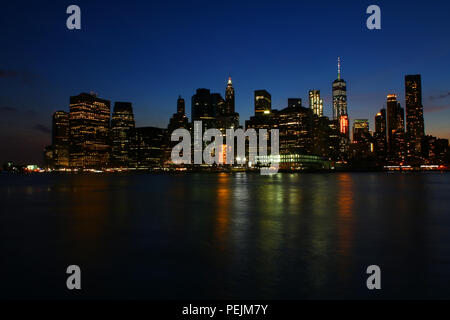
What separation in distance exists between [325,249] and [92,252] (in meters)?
9.75

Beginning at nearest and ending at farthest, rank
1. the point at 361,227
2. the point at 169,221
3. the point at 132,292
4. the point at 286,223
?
the point at 132,292 → the point at 361,227 → the point at 286,223 → the point at 169,221

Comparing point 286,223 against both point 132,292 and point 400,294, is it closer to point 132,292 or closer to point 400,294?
Result: point 400,294

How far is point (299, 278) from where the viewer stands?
10.5 m

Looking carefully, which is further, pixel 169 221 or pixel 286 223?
pixel 169 221
